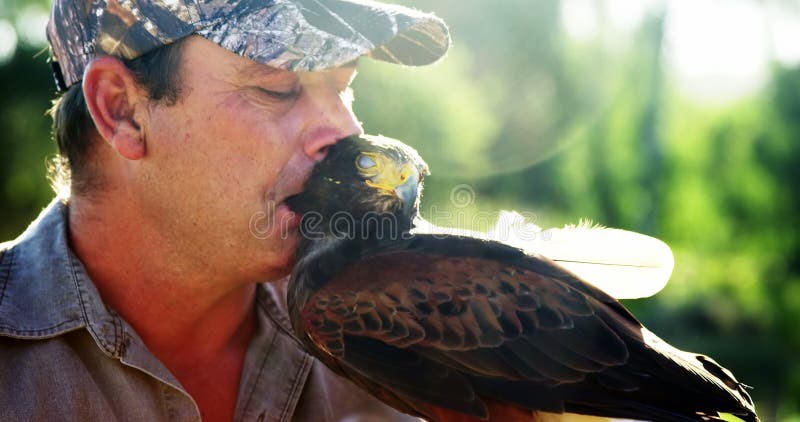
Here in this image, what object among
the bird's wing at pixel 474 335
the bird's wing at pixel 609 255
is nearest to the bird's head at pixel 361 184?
the bird's wing at pixel 609 255

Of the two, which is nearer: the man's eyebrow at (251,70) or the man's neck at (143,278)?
the man's eyebrow at (251,70)

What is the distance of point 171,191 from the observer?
12.0 feet

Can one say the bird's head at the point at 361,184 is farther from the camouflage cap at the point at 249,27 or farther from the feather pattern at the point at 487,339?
the camouflage cap at the point at 249,27

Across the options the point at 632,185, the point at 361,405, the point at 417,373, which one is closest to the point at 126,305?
the point at 361,405

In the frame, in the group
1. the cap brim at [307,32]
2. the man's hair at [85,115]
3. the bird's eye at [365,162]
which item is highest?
the cap brim at [307,32]

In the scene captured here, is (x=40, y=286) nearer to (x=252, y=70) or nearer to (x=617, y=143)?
(x=252, y=70)

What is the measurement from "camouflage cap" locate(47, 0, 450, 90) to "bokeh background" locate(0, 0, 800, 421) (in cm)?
1608

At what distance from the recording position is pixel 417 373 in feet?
10.5

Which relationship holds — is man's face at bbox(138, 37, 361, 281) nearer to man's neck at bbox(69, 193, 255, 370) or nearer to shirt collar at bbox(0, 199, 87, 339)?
man's neck at bbox(69, 193, 255, 370)

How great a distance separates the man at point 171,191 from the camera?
341cm

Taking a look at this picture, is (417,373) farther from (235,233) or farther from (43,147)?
(43,147)

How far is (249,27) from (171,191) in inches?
35.5

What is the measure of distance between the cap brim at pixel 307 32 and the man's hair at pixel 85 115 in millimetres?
261

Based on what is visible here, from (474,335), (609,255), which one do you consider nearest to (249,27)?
(474,335)
